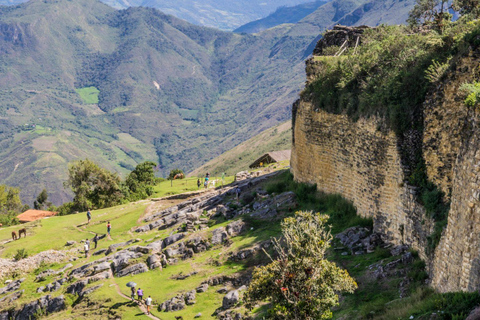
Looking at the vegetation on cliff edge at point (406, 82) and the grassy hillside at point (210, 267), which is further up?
the vegetation on cliff edge at point (406, 82)

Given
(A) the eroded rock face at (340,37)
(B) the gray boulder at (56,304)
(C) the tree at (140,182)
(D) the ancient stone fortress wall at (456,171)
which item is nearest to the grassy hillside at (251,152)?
(C) the tree at (140,182)

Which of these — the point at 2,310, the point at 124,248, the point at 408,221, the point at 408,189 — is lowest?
the point at 2,310

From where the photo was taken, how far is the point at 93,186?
6400 cm

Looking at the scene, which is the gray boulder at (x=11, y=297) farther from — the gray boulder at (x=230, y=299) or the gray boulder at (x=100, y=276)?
the gray boulder at (x=230, y=299)

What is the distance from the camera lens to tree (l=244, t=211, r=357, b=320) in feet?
47.8

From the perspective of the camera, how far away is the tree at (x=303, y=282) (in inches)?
573

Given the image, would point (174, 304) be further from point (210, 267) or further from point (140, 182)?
point (140, 182)

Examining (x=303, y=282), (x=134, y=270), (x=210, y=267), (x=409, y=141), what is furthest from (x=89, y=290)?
(x=409, y=141)

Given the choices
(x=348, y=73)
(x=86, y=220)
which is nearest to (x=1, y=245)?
(x=86, y=220)

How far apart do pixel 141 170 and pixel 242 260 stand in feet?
157

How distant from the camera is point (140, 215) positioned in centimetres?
4591

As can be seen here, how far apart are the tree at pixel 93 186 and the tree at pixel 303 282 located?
160ft

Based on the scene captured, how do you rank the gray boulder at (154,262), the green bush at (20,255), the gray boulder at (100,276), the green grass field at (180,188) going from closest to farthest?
the gray boulder at (154,262) → the gray boulder at (100,276) → the green bush at (20,255) → the green grass field at (180,188)

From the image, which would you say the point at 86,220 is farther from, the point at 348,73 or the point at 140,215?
the point at 348,73
